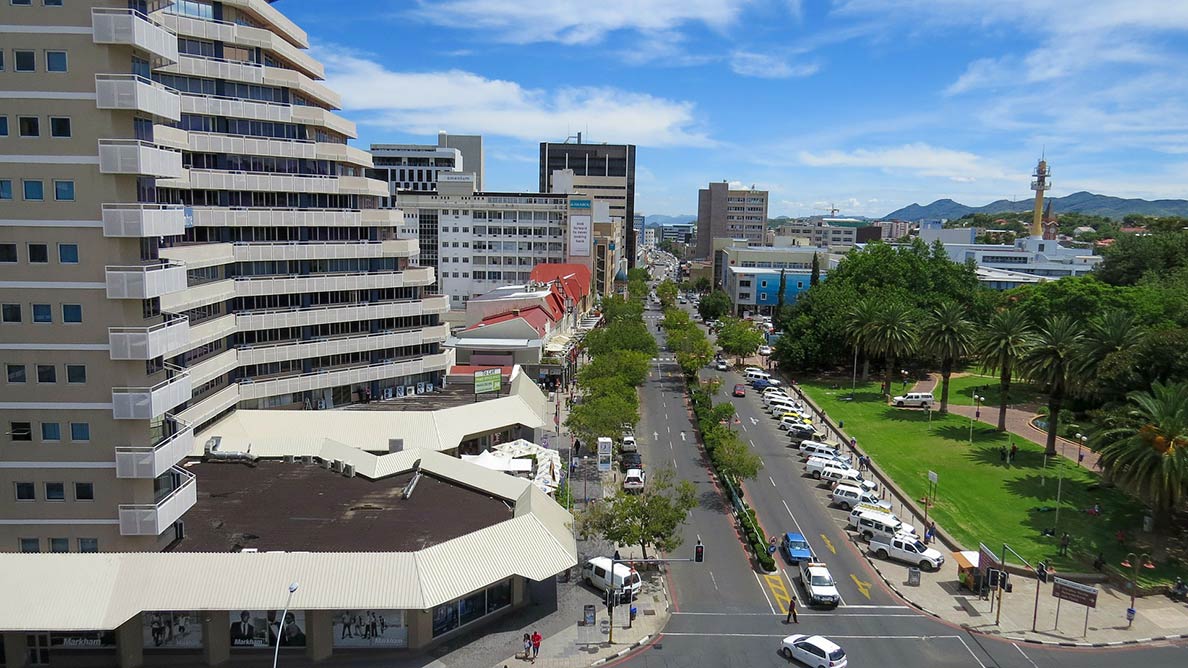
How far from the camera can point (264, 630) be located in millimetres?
35812

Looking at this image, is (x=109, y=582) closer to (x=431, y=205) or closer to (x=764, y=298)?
(x=431, y=205)

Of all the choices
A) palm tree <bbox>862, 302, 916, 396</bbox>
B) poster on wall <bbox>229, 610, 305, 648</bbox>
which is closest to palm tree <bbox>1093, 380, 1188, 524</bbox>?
palm tree <bbox>862, 302, 916, 396</bbox>

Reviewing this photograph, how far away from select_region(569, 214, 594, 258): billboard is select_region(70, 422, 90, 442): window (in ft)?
398

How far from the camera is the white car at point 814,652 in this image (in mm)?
35188

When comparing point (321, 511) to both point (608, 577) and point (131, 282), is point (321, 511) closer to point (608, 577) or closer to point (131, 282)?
point (131, 282)

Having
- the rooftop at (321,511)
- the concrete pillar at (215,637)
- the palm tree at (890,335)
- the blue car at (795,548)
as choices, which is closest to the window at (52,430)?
the rooftop at (321,511)

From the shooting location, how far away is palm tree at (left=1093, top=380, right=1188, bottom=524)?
44.8m

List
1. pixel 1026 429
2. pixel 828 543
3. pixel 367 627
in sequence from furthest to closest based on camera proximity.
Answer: pixel 1026 429 → pixel 828 543 → pixel 367 627

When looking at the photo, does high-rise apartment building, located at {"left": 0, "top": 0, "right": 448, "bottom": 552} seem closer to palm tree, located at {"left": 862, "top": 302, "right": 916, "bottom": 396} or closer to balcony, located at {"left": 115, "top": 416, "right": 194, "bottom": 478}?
balcony, located at {"left": 115, "top": 416, "right": 194, "bottom": 478}

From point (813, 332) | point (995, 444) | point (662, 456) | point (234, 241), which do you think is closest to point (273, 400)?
point (234, 241)

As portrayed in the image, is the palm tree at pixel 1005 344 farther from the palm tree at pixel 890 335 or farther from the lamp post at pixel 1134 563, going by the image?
the lamp post at pixel 1134 563

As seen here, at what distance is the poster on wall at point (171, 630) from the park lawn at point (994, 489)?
1758 inches

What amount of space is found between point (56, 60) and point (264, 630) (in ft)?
85.4

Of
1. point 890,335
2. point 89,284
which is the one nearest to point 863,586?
point 89,284
